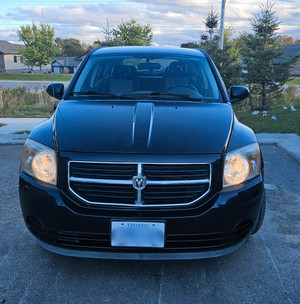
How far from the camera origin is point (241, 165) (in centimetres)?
251

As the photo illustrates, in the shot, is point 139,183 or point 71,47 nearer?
point 139,183

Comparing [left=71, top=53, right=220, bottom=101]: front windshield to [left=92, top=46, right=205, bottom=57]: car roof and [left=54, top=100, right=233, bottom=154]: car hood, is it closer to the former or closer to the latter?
[left=92, top=46, right=205, bottom=57]: car roof

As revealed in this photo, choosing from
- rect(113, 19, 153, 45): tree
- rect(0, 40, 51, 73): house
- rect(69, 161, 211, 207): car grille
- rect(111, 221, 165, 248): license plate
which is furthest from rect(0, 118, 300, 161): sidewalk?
rect(0, 40, 51, 73): house

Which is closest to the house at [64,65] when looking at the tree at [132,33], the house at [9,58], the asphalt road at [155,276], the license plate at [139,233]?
the house at [9,58]

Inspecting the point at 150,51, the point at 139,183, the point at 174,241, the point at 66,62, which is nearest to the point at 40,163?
the point at 139,183

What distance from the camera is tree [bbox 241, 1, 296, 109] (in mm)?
12773

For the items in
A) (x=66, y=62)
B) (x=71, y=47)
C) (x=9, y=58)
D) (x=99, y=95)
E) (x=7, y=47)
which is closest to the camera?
(x=99, y=95)

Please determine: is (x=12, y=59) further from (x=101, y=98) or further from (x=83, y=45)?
(x=101, y=98)

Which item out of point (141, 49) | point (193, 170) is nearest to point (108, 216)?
point (193, 170)

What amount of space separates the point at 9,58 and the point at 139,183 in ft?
249

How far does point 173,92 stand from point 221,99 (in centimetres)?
49

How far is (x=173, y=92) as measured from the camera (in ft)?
11.7

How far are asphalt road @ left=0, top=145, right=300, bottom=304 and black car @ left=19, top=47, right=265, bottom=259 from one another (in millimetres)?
276

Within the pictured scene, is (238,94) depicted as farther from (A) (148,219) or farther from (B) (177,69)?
(A) (148,219)
